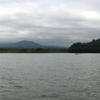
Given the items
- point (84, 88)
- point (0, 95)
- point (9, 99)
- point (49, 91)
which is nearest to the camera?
point (9, 99)

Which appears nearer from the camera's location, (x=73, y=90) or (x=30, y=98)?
(x=30, y=98)

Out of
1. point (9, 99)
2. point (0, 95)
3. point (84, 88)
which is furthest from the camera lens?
point (84, 88)

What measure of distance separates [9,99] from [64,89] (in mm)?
9737

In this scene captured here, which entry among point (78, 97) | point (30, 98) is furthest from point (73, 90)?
point (30, 98)

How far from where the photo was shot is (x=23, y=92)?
36.9 meters

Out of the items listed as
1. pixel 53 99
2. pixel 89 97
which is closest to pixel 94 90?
pixel 89 97

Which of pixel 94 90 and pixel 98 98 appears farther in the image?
pixel 94 90

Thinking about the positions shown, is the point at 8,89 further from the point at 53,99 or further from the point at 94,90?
the point at 94,90

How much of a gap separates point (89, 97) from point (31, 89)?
9.29 meters

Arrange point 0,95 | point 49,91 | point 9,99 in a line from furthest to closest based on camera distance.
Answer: point 49,91 < point 0,95 < point 9,99

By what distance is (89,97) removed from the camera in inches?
1323

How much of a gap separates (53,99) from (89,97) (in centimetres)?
452

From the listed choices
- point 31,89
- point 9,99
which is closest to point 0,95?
point 9,99

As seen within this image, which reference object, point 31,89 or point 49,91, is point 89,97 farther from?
point 31,89
